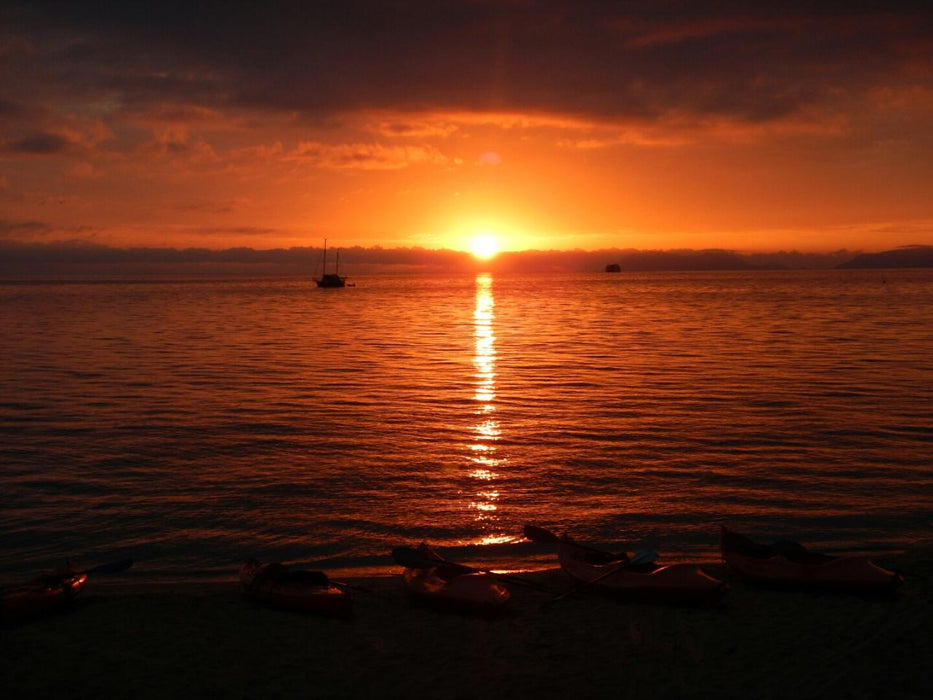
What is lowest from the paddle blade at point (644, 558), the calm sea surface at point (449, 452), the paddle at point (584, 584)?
the calm sea surface at point (449, 452)

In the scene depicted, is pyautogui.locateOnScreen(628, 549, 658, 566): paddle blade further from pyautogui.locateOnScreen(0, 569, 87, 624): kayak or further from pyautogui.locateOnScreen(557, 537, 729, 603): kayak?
pyautogui.locateOnScreen(0, 569, 87, 624): kayak

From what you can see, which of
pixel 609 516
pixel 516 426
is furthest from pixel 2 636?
pixel 516 426

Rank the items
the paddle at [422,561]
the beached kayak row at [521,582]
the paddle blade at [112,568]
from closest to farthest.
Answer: the beached kayak row at [521,582] → the paddle blade at [112,568] → the paddle at [422,561]

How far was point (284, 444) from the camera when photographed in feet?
69.5

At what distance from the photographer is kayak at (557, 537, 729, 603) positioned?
406 inches

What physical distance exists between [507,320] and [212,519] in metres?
61.8

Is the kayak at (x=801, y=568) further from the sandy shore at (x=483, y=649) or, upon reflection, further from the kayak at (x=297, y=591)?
the kayak at (x=297, y=591)

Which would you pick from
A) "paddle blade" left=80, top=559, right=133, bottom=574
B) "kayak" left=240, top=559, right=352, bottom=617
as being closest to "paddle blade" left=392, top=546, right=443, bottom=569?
"kayak" left=240, top=559, right=352, bottom=617

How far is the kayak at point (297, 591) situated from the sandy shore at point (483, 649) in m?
0.16

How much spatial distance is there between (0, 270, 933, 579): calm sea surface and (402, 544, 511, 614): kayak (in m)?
2.28

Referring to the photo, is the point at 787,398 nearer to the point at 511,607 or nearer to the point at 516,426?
the point at 516,426

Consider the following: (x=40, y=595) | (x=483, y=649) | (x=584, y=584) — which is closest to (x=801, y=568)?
(x=584, y=584)

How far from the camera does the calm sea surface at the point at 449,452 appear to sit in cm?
1404

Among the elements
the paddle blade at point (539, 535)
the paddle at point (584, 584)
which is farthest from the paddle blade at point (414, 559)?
the paddle blade at point (539, 535)
